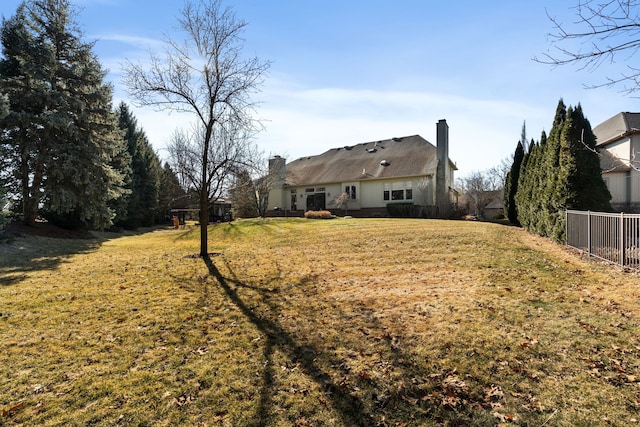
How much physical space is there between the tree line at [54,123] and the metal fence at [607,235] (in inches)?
814

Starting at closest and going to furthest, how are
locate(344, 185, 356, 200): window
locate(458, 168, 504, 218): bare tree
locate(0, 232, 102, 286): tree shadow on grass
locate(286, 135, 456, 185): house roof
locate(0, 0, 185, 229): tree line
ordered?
locate(0, 232, 102, 286): tree shadow on grass → locate(0, 0, 185, 229): tree line → locate(286, 135, 456, 185): house roof → locate(344, 185, 356, 200): window → locate(458, 168, 504, 218): bare tree

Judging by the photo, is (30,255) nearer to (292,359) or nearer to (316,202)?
(292,359)

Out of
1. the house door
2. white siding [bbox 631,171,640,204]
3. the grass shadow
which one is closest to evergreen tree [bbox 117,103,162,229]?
the grass shadow

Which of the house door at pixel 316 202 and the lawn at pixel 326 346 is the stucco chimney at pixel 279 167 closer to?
the house door at pixel 316 202

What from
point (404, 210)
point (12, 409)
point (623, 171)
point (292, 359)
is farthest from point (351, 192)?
point (12, 409)

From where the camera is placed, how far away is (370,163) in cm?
3006

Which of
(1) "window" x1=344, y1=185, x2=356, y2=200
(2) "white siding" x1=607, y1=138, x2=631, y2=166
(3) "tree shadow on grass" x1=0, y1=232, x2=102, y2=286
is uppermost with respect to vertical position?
(2) "white siding" x1=607, y1=138, x2=631, y2=166

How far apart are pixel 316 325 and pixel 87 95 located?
63.0ft

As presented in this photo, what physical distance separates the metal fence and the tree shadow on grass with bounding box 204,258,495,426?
6501 mm

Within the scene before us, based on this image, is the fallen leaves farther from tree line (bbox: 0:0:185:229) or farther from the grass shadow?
tree line (bbox: 0:0:185:229)

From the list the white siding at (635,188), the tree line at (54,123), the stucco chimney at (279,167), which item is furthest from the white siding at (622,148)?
the tree line at (54,123)

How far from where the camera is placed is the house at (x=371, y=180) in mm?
25750

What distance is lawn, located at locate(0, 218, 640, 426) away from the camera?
3.06 m

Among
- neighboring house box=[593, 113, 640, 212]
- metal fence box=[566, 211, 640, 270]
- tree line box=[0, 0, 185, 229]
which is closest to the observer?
metal fence box=[566, 211, 640, 270]
